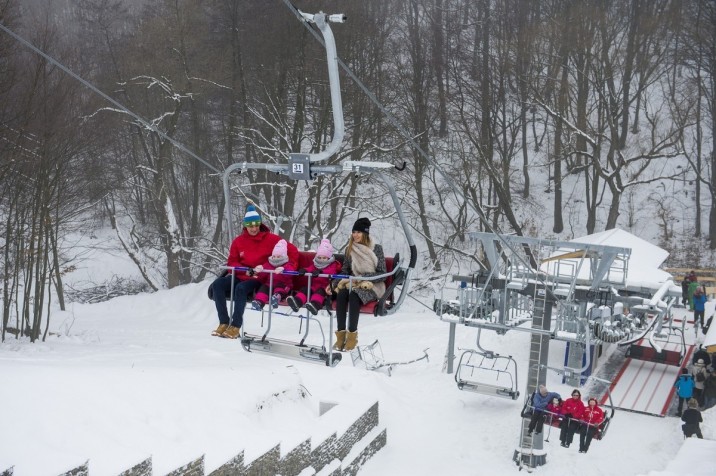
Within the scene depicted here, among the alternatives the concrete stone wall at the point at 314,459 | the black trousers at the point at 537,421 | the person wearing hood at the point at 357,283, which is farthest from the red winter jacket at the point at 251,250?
the black trousers at the point at 537,421

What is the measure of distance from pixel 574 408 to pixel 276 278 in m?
6.48

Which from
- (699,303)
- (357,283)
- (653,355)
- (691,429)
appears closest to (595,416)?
(691,429)

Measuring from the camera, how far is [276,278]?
8906 mm

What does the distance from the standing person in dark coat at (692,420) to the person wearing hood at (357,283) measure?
8622 mm

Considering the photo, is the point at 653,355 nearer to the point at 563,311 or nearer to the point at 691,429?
the point at 691,429

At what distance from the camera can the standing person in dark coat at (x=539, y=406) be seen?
13.0m

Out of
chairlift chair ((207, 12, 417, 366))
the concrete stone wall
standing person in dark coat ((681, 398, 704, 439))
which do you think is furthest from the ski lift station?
chairlift chair ((207, 12, 417, 366))

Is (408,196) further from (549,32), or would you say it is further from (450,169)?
(549,32)

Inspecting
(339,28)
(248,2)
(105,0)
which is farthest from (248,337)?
(105,0)

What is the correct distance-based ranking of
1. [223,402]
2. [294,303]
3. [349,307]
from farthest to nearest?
[223,402], [349,307], [294,303]

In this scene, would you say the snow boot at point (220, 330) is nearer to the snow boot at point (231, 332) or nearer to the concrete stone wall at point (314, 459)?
the snow boot at point (231, 332)

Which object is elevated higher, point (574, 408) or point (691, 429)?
point (574, 408)

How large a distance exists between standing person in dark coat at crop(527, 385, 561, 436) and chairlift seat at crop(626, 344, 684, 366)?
25.4 feet

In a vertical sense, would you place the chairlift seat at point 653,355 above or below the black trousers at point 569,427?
above
